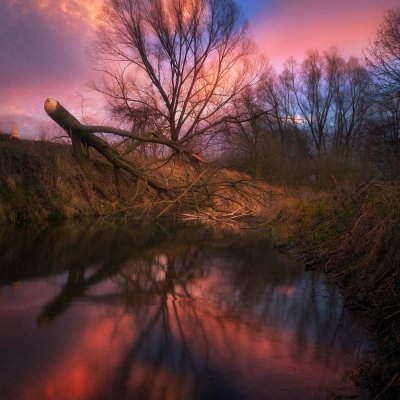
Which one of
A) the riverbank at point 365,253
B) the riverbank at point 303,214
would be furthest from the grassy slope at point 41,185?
the riverbank at point 365,253

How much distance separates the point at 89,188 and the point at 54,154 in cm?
189

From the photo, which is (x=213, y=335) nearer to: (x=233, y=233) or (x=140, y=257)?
(x=140, y=257)

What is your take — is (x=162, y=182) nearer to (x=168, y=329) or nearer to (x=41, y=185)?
(x=41, y=185)

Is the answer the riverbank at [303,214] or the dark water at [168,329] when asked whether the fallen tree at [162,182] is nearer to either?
the riverbank at [303,214]

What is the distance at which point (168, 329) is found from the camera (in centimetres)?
479

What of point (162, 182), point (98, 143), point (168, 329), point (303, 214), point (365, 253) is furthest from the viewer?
point (98, 143)

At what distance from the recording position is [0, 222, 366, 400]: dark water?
3529 millimetres

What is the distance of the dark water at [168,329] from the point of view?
11.6 ft

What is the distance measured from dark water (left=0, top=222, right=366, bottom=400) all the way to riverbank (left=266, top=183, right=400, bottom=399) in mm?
260

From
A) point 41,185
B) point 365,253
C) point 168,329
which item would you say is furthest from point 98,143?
point 168,329

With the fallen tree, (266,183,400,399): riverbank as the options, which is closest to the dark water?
(266,183,400,399): riverbank

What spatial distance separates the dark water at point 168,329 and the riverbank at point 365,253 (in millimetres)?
260

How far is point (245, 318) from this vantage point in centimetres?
530

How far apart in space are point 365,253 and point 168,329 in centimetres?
324
